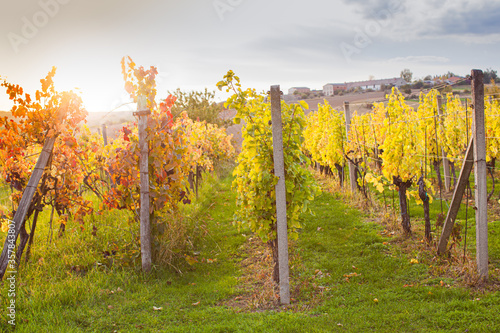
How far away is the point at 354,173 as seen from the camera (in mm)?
9109

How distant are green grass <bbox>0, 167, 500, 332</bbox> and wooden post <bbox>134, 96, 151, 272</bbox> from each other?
249 millimetres

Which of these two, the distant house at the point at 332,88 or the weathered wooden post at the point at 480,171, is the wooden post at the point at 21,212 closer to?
the weathered wooden post at the point at 480,171

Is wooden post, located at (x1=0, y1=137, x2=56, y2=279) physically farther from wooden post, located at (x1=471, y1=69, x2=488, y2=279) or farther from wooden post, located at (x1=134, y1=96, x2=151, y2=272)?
wooden post, located at (x1=471, y1=69, x2=488, y2=279)

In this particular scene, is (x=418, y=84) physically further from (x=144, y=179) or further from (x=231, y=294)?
(x=231, y=294)

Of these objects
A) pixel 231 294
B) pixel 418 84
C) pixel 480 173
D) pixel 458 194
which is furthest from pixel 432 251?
pixel 418 84

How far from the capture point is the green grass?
3.54m

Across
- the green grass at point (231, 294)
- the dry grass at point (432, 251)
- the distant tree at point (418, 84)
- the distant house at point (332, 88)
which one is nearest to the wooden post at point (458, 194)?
the dry grass at point (432, 251)

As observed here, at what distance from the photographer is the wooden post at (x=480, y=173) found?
412 centimetres

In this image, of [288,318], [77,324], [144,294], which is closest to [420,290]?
[288,318]

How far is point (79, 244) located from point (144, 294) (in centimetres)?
174

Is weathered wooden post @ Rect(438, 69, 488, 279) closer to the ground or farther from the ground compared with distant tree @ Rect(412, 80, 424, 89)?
closer to the ground

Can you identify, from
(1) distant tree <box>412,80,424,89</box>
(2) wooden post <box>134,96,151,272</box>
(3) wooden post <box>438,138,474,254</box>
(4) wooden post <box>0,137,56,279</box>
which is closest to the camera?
(4) wooden post <box>0,137,56,279</box>

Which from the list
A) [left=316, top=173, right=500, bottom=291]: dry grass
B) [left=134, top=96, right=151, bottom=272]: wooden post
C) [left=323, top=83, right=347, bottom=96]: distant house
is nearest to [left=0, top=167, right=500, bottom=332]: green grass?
[left=316, top=173, right=500, bottom=291]: dry grass

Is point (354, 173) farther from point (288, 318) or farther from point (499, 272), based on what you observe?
point (288, 318)
